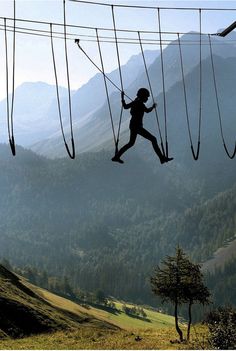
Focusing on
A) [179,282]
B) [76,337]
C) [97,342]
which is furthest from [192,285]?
[76,337]

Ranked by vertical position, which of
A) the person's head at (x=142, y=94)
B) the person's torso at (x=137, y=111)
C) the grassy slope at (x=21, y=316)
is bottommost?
the grassy slope at (x=21, y=316)

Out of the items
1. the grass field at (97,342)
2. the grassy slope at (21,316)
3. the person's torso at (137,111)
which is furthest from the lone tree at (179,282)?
the person's torso at (137,111)

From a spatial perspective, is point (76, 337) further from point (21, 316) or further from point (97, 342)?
point (21, 316)

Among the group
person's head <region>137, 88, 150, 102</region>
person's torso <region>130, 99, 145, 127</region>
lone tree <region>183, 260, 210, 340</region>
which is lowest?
lone tree <region>183, 260, 210, 340</region>

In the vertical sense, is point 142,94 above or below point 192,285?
above

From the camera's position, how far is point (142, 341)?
51.7 meters

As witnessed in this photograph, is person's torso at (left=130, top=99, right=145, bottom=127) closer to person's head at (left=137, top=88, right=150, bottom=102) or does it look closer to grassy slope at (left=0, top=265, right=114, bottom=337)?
person's head at (left=137, top=88, right=150, bottom=102)

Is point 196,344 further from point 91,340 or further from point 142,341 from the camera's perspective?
point 91,340

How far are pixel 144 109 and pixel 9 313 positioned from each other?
5657 centimetres

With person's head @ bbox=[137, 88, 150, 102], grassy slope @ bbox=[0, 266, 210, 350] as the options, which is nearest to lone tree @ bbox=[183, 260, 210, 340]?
grassy slope @ bbox=[0, 266, 210, 350]

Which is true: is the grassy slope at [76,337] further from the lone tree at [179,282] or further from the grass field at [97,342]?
the lone tree at [179,282]

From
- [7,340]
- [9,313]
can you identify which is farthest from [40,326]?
[7,340]

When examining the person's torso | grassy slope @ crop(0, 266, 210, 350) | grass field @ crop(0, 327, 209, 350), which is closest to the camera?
the person's torso

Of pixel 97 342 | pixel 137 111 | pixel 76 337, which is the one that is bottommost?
pixel 76 337
